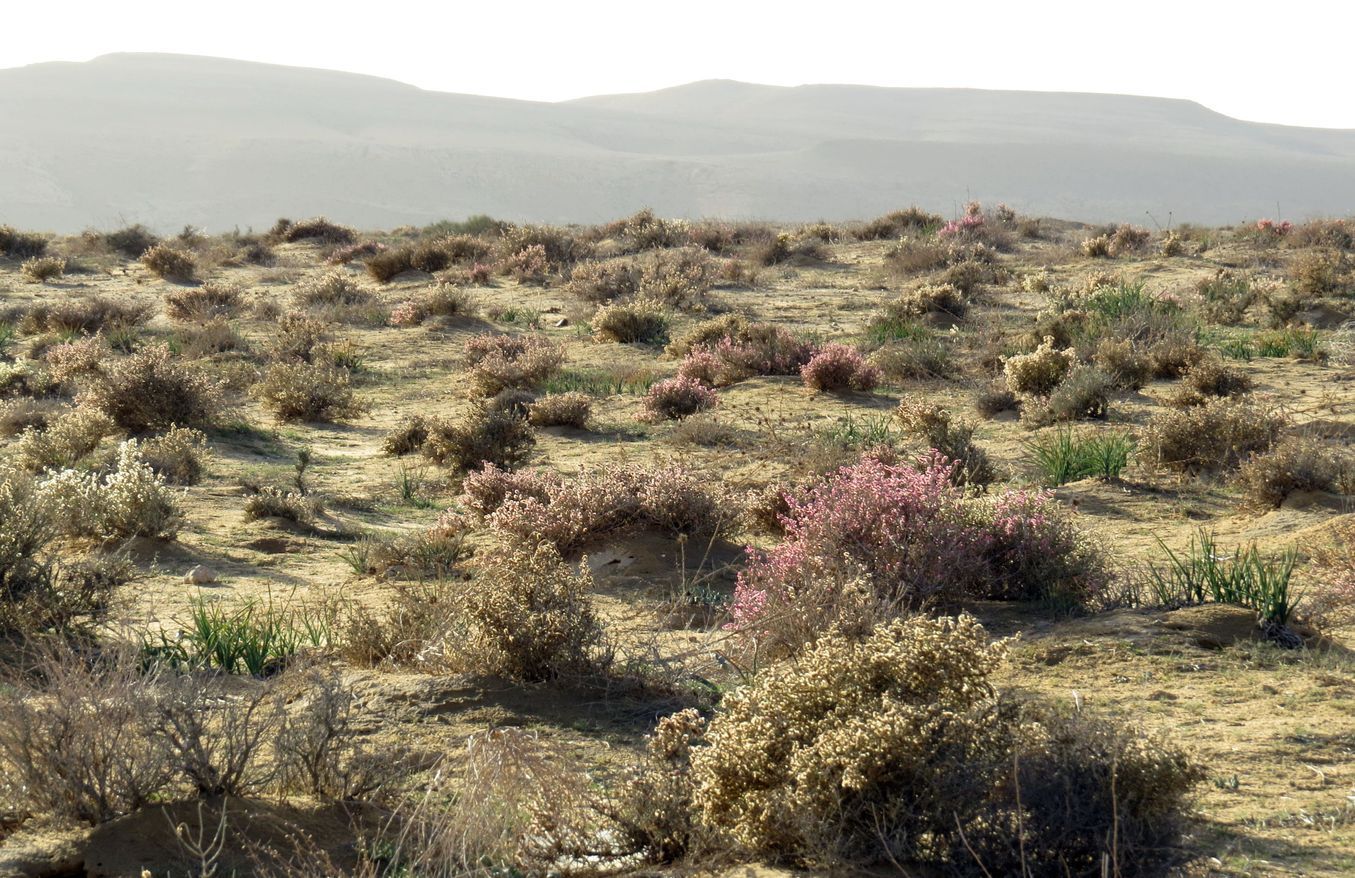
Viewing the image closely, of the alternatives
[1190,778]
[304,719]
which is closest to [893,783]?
[1190,778]

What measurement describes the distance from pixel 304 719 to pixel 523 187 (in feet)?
323

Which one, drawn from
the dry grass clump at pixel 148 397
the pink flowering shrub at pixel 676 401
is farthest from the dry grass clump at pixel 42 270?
the pink flowering shrub at pixel 676 401

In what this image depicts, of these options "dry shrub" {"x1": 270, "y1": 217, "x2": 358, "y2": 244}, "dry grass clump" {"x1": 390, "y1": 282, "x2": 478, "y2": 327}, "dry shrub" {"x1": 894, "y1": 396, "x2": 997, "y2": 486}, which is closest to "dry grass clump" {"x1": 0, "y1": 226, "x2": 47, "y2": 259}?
"dry shrub" {"x1": 270, "y1": 217, "x2": 358, "y2": 244}

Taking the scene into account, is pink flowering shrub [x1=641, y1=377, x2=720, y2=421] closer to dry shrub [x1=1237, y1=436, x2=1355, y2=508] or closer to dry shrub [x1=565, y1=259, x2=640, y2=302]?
dry shrub [x1=1237, y1=436, x2=1355, y2=508]

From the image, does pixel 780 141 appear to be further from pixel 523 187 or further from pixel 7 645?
pixel 7 645

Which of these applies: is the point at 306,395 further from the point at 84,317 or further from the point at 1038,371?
the point at 1038,371

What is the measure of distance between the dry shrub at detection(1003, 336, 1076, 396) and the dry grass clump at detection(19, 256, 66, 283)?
17.6 meters

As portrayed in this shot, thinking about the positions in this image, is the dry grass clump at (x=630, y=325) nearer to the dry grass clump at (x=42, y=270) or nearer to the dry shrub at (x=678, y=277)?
the dry shrub at (x=678, y=277)

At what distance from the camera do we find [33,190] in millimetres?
90938

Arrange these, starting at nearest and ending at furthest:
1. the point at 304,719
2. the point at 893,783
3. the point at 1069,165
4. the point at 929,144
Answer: the point at 893,783, the point at 304,719, the point at 1069,165, the point at 929,144

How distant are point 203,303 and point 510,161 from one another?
90268mm

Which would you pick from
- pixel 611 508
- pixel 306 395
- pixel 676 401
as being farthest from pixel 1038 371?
pixel 306 395

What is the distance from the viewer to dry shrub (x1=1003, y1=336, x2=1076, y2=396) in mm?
11484

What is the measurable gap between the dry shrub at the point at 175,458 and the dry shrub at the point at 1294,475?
7.47m
